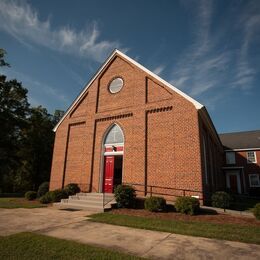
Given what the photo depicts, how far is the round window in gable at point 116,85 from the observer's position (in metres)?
18.1

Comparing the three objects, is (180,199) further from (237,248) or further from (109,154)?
(109,154)

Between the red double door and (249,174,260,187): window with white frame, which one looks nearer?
the red double door

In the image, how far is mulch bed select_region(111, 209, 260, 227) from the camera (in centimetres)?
948

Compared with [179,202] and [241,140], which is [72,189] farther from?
[241,140]

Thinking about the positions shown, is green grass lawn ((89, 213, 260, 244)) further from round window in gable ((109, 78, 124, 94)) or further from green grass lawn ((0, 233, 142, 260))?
round window in gable ((109, 78, 124, 94))

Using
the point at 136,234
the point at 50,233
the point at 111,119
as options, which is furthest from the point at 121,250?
the point at 111,119

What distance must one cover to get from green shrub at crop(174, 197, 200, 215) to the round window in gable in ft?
34.4

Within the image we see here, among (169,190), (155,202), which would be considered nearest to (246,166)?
(169,190)

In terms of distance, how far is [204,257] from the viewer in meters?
5.27

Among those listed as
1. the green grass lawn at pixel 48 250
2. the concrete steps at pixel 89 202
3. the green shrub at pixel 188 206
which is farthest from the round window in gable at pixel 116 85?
the green grass lawn at pixel 48 250

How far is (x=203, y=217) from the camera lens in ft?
33.7

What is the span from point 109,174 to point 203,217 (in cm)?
817

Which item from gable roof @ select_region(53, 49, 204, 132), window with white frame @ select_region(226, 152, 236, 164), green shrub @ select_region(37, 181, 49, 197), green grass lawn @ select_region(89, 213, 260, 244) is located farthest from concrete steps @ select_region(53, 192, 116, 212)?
window with white frame @ select_region(226, 152, 236, 164)

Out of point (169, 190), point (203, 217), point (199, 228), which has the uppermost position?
point (169, 190)
